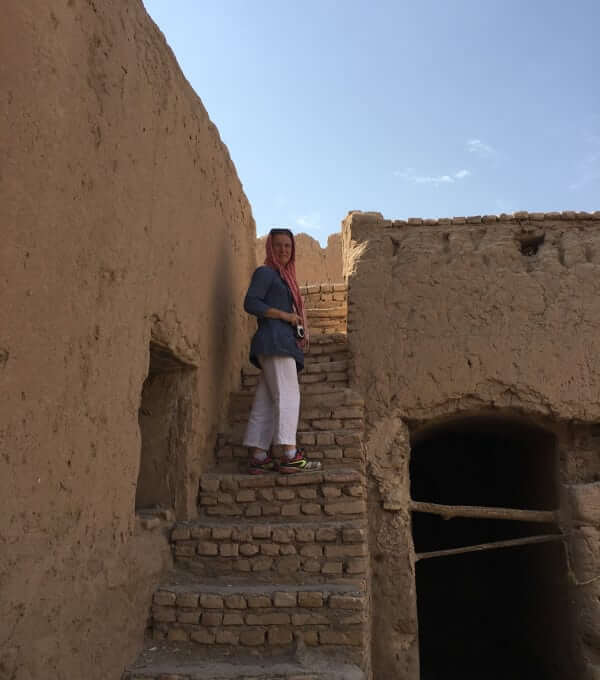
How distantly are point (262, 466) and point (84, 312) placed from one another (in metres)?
2.03

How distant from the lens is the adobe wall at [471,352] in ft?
15.4

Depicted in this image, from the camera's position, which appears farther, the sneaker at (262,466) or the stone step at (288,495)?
the sneaker at (262,466)

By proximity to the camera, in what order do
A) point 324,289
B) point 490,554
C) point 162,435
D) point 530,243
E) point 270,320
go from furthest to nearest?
point 490,554
point 324,289
point 530,243
point 270,320
point 162,435

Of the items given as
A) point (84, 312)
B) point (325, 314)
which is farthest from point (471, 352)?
point (84, 312)

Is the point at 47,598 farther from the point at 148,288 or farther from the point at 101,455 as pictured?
the point at 148,288

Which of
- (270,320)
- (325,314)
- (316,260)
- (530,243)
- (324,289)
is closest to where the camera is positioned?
(270,320)

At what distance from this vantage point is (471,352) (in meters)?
5.05

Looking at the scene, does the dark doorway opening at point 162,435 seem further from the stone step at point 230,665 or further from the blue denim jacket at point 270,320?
the stone step at point 230,665

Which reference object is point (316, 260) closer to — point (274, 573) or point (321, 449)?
point (321, 449)

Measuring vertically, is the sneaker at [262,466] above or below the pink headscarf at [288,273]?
below

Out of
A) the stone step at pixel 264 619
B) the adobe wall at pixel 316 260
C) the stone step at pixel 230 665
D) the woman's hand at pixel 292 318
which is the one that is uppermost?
A: the adobe wall at pixel 316 260

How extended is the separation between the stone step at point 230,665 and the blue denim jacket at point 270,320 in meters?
1.86

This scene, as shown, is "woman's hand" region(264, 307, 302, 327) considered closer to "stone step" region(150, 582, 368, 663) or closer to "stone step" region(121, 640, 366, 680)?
"stone step" region(150, 582, 368, 663)

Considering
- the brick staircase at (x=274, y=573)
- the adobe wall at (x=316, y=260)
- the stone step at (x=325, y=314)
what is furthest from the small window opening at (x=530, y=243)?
the adobe wall at (x=316, y=260)
